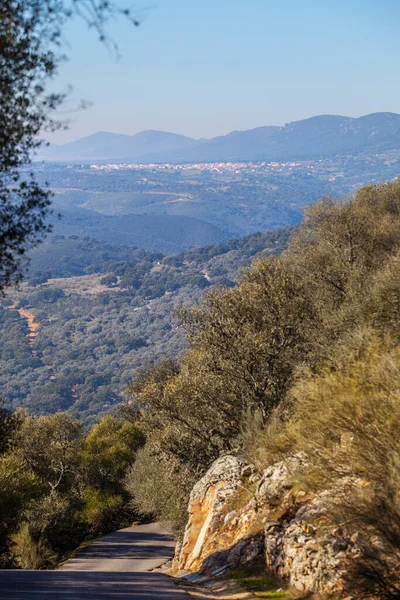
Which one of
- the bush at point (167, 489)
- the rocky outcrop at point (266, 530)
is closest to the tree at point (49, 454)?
the bush at point (167, 489)

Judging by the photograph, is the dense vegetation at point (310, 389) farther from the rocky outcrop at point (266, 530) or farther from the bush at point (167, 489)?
the rocky outcrop at point (266, 530)

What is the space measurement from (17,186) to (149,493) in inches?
811

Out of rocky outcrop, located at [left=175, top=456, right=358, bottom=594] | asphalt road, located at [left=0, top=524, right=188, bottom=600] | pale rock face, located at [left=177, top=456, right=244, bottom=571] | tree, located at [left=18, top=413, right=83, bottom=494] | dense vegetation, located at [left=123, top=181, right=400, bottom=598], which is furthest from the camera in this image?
tree, located at [left=18, top=413, right=83, bottom=494]

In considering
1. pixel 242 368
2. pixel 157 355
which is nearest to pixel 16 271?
pixel 242 368

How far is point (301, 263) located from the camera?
31172mm

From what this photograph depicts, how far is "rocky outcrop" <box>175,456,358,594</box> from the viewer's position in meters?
9.77

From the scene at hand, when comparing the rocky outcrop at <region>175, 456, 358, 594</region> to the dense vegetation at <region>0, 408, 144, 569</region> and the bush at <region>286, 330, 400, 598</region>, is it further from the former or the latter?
the dense vegetation at <region>0, 408, 144, 569</region>

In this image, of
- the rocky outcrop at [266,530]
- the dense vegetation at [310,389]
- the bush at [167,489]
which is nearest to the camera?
the dense vegetation at [310,389]

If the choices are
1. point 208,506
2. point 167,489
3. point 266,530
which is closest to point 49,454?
point 167,489

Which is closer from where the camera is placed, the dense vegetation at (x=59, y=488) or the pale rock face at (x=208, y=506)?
the pale rock face at (x=208, y=506)

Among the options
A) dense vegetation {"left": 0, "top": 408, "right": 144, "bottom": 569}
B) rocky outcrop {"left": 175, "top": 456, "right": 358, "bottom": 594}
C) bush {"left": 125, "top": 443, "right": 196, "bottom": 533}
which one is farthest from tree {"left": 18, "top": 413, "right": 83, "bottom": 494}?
rocky outcrop {"left": 175, "top": 456, "right": 358, "bottom": 594}

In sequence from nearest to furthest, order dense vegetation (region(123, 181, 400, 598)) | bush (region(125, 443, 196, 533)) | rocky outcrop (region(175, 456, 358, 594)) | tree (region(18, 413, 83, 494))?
dense vegetation (region(123, 181, 400, 598)) → rocky outcrop (region(175, 456, 358, 594)) → bush (region(125, 443, 196, 533)) → tree (region(18, 413, 83, 494))

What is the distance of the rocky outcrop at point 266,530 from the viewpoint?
9773mm

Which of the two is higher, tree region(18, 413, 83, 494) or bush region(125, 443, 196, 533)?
bush region(125, 443, 196, 533)
